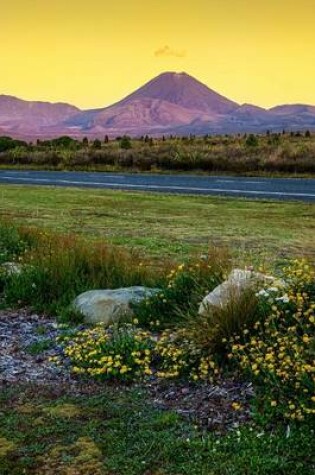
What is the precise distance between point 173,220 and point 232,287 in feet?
28.7

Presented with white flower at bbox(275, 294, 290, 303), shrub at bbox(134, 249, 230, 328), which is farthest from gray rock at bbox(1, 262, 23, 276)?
white flower at bbox(275, 294, 290, 303)

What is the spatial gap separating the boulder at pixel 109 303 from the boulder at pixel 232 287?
1.09m

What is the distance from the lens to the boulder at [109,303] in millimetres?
7215

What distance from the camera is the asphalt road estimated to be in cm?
2033

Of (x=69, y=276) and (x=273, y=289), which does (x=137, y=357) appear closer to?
(x=273, y=289)

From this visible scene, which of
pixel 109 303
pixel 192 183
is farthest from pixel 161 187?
pixel 109 303

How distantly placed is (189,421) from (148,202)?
14.0m

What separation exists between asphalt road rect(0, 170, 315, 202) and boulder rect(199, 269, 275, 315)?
39.2ft

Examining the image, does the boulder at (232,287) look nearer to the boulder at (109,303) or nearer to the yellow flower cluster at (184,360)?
the yellow flower cluster at (184,360)

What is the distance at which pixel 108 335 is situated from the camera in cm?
661

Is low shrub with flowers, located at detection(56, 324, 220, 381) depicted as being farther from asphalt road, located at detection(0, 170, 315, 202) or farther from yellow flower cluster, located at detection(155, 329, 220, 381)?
asphalt road, located at detection(0, 170, 315, 202)

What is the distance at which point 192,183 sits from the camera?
80.4 ft

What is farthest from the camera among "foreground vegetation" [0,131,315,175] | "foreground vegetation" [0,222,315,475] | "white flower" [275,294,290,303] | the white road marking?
"foreground vegetation" [0,131,315,175]

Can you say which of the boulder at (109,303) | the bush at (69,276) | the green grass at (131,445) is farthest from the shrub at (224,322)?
the bush at (69,276)
